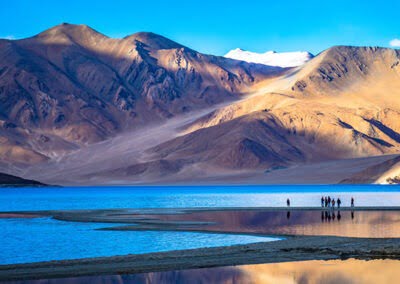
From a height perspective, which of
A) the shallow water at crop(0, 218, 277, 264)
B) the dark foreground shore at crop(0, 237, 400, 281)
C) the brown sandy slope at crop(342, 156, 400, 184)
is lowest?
the dark foreground shore at crop(0, 237, 400, 281)

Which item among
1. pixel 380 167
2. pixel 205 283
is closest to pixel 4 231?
pixel 205 283

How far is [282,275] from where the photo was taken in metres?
27.2

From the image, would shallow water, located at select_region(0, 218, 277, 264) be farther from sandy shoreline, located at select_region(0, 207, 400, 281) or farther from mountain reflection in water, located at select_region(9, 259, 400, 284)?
mountain reflection in water, located at select_region(9, 259, 400, 284)

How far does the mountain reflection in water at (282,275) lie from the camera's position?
25969 millimetres

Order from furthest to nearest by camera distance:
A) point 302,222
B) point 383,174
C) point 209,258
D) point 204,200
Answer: point 383,174, point 204,200, point 302,222, point 209,258

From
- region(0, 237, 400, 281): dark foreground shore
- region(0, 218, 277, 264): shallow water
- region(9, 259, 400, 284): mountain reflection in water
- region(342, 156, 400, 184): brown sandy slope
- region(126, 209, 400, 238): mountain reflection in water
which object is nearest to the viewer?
region(9, 259, 400, 284): mountain reflection in water

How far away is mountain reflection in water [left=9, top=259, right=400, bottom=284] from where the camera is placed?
1022 inches

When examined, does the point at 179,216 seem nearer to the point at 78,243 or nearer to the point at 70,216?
the point at 70,216

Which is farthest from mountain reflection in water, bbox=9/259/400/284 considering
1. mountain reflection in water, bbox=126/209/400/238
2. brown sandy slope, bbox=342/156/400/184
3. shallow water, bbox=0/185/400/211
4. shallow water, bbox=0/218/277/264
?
brown sandy slope, bbox=342/156/400/184

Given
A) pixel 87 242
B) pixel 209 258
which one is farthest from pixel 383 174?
pixel 209 258

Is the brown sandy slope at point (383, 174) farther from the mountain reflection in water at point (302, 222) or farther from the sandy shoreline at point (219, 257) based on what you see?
the sandy shoreline at point (219, 257)

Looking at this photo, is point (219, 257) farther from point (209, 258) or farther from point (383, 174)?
point (383, 174)

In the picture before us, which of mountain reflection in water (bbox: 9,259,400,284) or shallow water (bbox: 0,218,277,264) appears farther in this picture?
shallow water (bbox: 0,218,277,264)

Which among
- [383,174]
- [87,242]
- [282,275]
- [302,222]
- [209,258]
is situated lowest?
[282,275]
